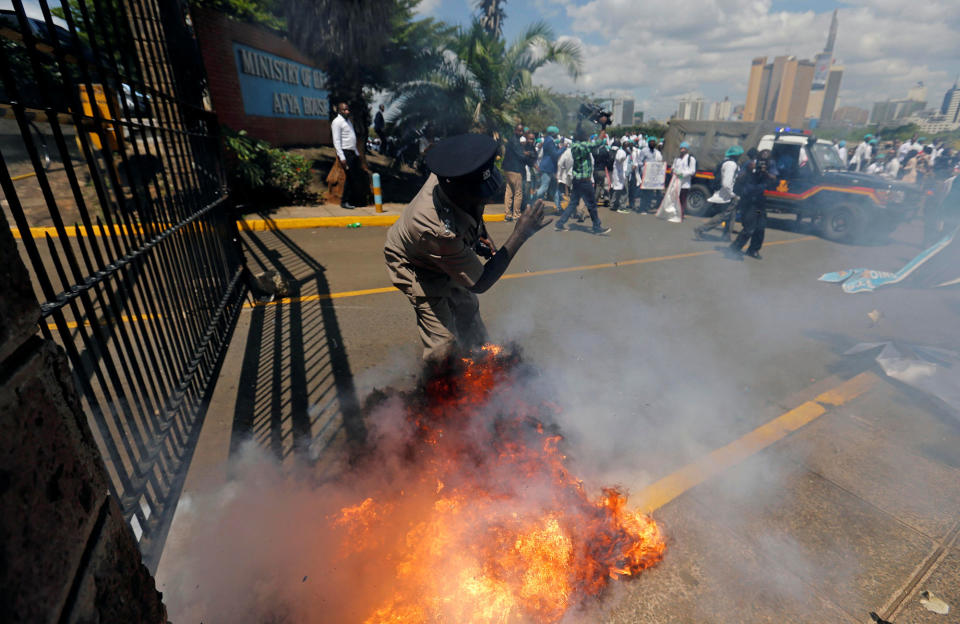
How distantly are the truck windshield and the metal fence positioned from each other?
12.3 m

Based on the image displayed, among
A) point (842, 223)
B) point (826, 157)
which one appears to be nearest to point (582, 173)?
point (842, 223)

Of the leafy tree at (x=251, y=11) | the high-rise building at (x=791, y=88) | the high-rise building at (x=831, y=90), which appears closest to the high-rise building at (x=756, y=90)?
the high-rise building at (x=791, y=88)

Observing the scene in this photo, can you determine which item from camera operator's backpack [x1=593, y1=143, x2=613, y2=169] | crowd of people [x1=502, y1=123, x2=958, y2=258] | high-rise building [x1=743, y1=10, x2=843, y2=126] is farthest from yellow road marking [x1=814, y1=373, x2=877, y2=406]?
high-rise building [x1=743, y1=10, x2=843, y2=126]

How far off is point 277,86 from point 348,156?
6816 mm

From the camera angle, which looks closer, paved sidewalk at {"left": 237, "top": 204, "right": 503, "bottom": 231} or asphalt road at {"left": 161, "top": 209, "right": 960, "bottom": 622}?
asphalt road at {"left": 161, "top": 209, "right": 960, "bottom": 622}

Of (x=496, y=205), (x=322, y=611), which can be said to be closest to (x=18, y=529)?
(x=322, y=611)

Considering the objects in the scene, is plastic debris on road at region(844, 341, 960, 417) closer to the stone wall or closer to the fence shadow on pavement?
the fence shadow on pavement

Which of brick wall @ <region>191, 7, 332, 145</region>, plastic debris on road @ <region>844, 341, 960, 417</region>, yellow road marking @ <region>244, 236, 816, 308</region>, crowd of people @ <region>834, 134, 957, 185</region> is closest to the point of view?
plastic debris on road @ <region>844, 341, 960, 417</region>

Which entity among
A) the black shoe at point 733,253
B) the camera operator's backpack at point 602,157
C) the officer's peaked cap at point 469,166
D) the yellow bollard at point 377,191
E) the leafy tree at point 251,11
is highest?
the leafy tree at point 251,11

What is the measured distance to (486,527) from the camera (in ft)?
7.94

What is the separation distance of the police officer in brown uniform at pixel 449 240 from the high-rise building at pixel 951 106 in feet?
372

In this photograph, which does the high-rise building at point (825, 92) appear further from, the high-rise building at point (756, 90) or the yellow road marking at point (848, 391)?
the yellow road marking at point (848, 391)

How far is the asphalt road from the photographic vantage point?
7.59ft

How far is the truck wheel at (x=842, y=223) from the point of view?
984 centimetres
